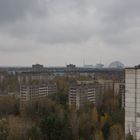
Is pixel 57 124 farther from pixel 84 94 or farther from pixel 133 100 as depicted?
pixel 84 94

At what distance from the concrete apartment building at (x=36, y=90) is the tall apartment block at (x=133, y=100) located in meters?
13.9

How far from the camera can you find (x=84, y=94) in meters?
18.9

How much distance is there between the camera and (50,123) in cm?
970

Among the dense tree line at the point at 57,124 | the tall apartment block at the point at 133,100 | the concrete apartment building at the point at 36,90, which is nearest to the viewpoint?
the tall apartment block at the point at 133,100

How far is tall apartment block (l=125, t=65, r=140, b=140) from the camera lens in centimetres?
534

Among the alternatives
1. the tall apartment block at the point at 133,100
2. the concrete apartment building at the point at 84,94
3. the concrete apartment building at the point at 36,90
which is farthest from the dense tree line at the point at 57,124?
the concrete apartment building at the point at 36,90

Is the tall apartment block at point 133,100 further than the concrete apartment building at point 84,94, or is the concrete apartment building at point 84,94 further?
the concrete apartment building at point 84,94

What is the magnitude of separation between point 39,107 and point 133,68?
10809mm

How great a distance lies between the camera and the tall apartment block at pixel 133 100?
5.34m

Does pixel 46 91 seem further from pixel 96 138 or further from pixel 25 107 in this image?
pixel 96 138

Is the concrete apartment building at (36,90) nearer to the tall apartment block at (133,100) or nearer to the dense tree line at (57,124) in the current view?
the dense tree line at (57,124)

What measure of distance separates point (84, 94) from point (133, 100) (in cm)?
1352

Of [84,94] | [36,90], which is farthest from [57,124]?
[36,90]

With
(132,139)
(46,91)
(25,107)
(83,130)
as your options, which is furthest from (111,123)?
(46,91)
